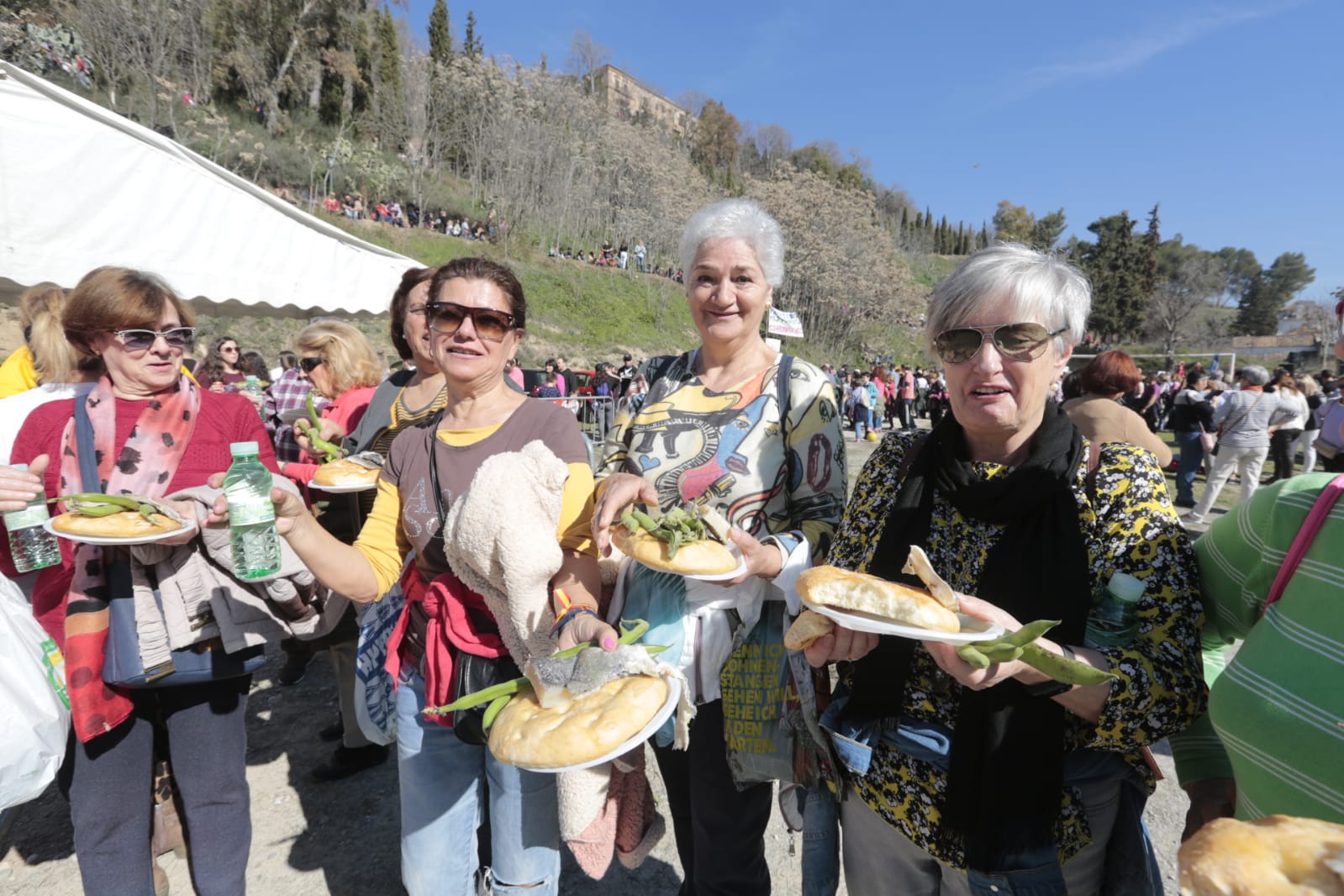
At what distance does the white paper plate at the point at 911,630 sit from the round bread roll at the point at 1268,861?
1.36ft

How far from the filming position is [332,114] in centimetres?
3744

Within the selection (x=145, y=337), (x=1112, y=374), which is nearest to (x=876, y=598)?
(x=145, y=337)

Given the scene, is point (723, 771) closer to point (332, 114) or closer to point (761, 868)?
point (761, 868)

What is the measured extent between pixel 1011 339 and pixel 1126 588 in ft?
2.15

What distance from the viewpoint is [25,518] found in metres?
2.04

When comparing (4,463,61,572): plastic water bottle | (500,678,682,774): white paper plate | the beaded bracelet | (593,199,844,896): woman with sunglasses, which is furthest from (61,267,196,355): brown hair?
(500,678,682,774): white paper plate

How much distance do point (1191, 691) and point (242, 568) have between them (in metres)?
2.48

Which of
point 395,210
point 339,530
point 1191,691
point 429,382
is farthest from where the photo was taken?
point 395,210

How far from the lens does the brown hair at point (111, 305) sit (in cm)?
218

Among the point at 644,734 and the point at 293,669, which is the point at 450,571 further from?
the point at 293,669

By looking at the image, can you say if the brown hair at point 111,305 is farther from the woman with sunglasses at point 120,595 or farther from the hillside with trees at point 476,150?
the hillside with trees at point 476,150

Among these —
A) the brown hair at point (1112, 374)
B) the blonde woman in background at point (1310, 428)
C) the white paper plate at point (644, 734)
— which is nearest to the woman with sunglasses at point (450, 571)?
the white paper plate at point (644, 734)

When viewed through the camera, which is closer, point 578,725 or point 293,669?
point 578,725

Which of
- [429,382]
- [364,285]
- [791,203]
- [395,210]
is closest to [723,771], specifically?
[429,382]
